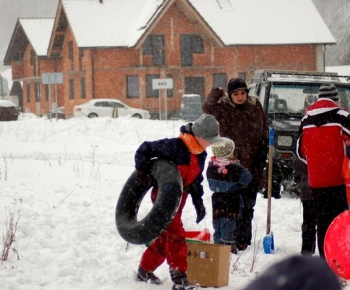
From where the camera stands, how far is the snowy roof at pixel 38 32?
5184cm

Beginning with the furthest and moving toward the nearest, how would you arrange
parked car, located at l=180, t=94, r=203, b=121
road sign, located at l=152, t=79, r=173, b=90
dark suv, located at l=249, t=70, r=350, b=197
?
parked car, located at l=180, t=94, r=203, b=121
road sign, located at l=152, t=79, r=173, b=90
dark suv, located at l=249, t=70, r=350, b=197

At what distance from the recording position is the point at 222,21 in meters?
44.9

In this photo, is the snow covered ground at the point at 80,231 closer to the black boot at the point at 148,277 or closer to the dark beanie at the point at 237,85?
the black boot at the point at 148,277

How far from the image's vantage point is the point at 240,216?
717 cm

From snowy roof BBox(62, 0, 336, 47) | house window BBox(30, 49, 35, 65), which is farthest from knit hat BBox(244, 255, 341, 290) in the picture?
house window BBox(30, 49, 35, 65)

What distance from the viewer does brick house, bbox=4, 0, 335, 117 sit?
43.1 metres

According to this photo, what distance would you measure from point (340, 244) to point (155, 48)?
39264 millimetres

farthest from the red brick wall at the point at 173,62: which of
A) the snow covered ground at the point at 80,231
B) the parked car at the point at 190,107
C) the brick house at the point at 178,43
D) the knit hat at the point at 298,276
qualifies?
the knit hat at the point at 298,276

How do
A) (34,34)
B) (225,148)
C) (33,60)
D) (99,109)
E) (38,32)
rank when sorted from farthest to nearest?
(33,60)
(38,32)
(34,34)
(99,109)
(225,148)

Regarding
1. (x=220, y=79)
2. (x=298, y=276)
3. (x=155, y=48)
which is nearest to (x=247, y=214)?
(x=298, y=276)

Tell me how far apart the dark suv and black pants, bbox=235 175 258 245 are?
3.47 meters

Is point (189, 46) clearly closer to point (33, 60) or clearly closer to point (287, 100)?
point (33, 60)

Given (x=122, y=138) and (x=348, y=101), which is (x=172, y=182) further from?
(x=122, y=138)

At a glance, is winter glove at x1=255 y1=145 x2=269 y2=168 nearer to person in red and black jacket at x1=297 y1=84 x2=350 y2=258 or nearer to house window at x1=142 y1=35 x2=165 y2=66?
person in red and black jacket at x1=297 y1=84 x2=350 y2=258
